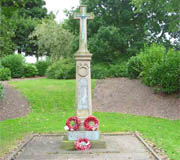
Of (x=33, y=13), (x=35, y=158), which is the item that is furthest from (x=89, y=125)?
(x=33, y=13)

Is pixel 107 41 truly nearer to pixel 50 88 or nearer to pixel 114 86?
pixel 114 86

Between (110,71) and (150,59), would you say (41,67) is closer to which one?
(110,71)

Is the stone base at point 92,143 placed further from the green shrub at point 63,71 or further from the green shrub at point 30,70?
the green shrub at point 30,70

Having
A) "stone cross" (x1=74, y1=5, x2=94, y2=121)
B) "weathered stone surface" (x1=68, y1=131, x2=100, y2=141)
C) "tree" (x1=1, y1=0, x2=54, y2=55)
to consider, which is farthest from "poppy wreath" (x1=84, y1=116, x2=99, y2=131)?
"tree" (x1=1, y1=0, x2=54, y2=55)

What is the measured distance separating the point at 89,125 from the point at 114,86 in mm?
9445

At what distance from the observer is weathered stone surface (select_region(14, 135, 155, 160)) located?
5.70m

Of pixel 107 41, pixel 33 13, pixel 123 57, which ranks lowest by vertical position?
pixel 123 57

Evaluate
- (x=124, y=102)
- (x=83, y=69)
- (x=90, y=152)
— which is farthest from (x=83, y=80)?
(x=124, y=102)

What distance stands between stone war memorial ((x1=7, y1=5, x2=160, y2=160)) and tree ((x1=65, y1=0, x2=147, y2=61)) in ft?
46.7

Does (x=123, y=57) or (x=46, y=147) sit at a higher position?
(x=123, y=57)

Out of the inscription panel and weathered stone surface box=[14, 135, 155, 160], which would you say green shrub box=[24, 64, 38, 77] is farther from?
the inscription panel

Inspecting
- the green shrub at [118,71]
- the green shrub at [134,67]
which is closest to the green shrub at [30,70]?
the green shrub at [118,71]

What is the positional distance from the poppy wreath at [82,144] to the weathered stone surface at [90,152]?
126mm

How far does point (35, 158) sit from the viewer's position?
5.63m
